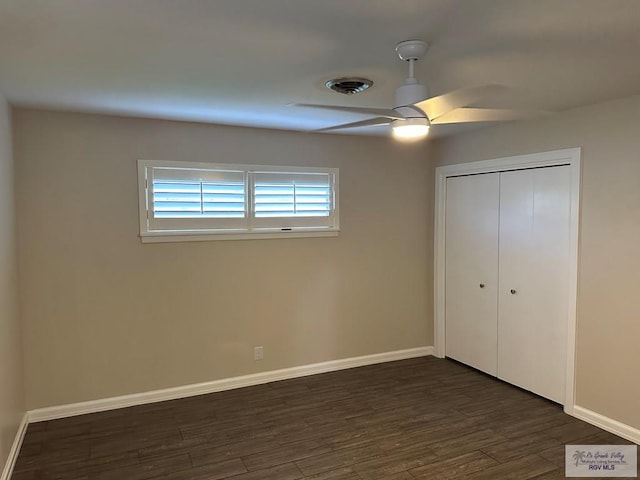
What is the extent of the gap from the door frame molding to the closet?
0.05 m

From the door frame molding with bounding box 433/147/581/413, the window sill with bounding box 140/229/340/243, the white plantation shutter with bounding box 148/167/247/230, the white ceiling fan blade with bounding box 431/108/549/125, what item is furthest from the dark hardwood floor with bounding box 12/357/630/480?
the white ceiling fan blade with bounding box 431/108/549/125

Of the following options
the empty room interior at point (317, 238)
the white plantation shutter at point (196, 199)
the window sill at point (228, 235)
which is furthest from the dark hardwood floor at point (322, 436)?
the white plantation shutter at point (196, 199)

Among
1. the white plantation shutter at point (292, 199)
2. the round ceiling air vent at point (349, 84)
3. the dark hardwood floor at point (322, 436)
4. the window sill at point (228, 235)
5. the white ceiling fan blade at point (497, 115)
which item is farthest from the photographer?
the white plantation shutter at point (292, 199)

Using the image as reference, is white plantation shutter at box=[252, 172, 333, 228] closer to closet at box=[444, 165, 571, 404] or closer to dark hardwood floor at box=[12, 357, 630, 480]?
closet at box=[444, 165, 571, 404]

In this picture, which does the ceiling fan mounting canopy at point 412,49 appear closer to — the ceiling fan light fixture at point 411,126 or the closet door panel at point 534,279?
the ceiling fan light fixture at point 411,126

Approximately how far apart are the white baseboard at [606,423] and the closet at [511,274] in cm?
19

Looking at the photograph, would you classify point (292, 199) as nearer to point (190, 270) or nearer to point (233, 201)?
point (233, 201)

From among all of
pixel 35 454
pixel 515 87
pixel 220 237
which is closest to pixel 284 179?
pixel 220 237

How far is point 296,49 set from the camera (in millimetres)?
2104

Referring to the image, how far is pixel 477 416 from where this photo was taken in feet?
11.4

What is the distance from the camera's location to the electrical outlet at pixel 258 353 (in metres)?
4.13

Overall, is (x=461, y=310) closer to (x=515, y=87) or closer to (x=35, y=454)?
(x=515, y=87)

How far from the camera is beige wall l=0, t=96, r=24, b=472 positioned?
2668 millimetres

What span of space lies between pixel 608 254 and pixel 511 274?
34.9 inches
